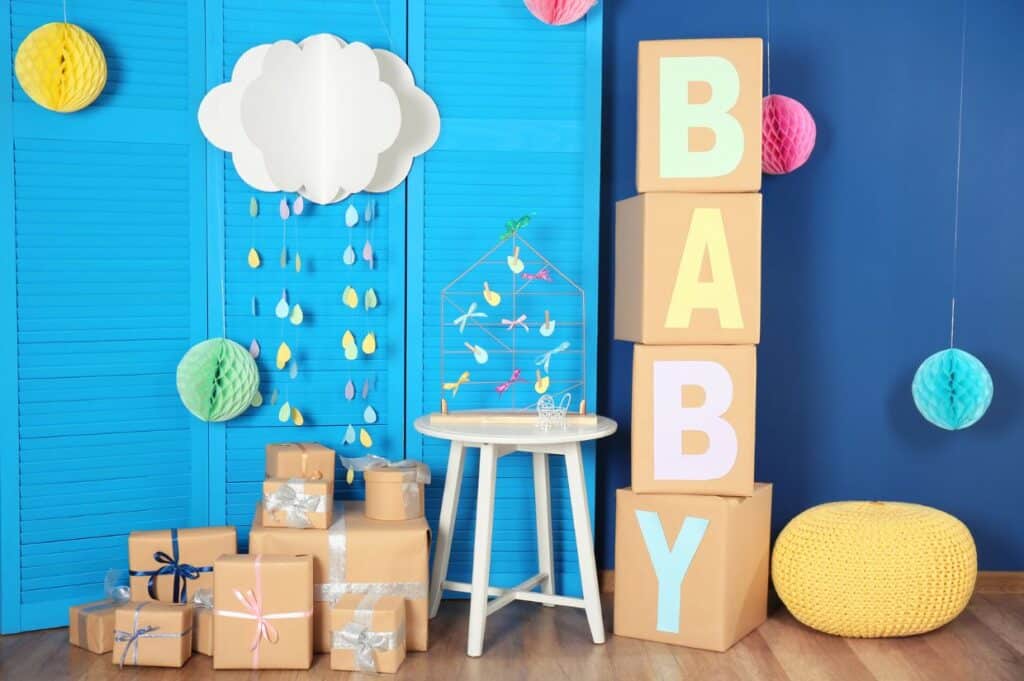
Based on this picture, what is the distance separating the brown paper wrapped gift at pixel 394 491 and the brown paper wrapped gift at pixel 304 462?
0.38 feet

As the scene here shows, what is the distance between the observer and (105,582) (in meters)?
3.00

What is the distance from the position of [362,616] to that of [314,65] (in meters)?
1.53

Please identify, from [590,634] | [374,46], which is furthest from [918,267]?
[374,46]

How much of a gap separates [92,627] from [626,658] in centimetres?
140

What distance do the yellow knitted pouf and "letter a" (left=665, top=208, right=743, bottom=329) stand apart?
0.66 metres

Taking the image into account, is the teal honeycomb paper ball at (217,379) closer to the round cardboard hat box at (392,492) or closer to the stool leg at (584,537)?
the round cardboard hat box at (392,492)

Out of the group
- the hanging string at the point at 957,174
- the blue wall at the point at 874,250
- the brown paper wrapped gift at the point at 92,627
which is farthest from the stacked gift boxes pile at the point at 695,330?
the brown paper wrapped gift at the point at 92,627

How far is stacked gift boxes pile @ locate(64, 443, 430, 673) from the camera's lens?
108 inches

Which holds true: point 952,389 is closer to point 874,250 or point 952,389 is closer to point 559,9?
point 874,250

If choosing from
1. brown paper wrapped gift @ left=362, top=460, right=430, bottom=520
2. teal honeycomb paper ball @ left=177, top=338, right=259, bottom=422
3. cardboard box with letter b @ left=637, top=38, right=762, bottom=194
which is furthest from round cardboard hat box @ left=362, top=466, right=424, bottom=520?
cardboard box with letter b @ left=637, top=38, right=762, bottom=194

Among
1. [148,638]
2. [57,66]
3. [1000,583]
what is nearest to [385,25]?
[57,66]

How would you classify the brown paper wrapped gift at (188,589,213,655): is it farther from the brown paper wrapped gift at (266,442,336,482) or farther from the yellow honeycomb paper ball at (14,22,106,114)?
the yellow honeycomb paper ball at (14,22,106,114)

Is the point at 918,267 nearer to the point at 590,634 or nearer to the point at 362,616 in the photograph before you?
the point at 590,634

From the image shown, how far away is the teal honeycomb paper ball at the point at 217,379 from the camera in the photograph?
2.99 m
